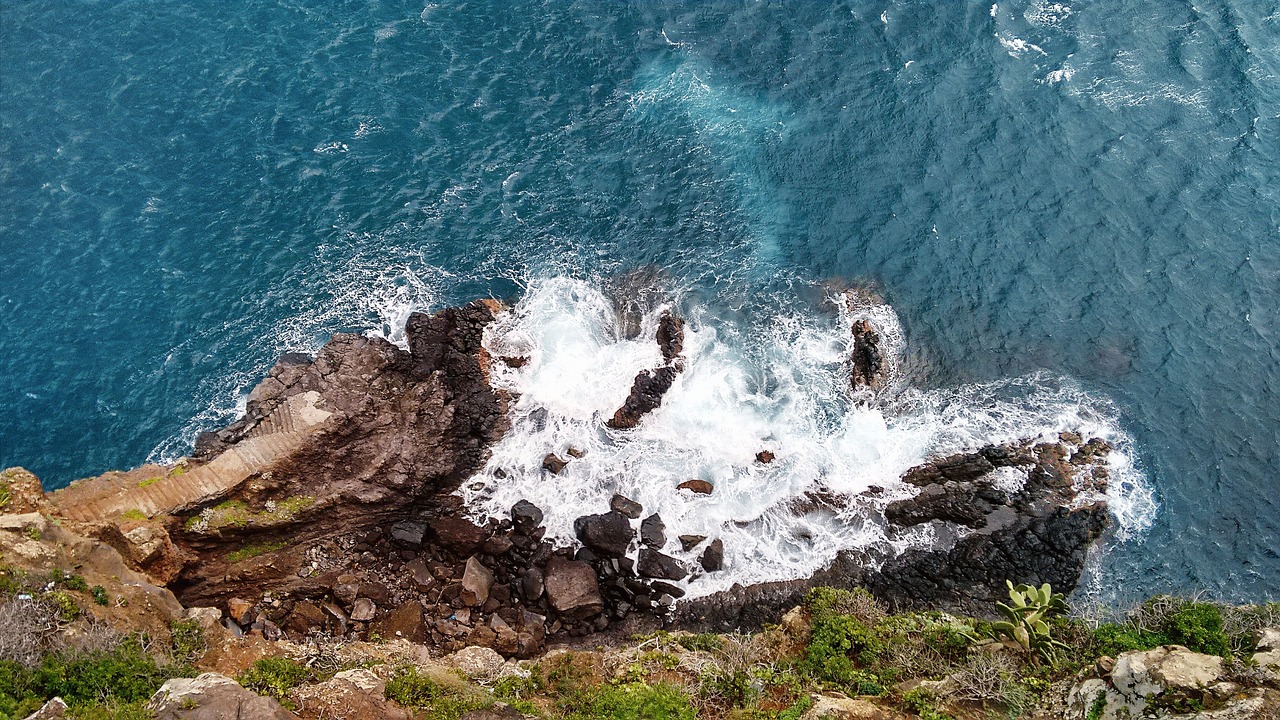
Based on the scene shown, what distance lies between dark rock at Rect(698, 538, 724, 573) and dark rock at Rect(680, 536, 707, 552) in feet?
2.16

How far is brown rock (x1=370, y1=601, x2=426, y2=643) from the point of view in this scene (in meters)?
34.7

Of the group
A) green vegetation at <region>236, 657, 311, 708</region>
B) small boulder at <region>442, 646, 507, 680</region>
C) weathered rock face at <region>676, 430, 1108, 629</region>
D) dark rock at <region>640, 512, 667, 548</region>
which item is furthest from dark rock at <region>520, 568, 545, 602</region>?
green vegetation at <region>236, 657, 311, 708</region>

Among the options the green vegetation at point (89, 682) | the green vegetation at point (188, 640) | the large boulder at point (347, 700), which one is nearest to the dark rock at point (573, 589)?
the large boulder at point (347, 700)

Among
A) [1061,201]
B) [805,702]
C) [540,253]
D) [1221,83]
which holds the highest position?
[1221,83]

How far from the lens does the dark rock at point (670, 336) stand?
4344 centimetres

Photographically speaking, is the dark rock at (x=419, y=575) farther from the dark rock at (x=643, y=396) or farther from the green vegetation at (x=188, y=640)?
the dark rock at (x=643, y=396)

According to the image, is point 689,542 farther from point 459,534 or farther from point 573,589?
point 459,534

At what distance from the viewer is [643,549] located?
3772cm

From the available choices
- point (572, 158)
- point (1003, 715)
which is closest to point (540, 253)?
point (572, 158)

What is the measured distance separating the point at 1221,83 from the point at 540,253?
46590mm

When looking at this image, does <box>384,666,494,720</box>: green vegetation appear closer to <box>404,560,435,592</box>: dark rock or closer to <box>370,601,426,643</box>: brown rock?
<box>370,601,426,643</box>: brown rock

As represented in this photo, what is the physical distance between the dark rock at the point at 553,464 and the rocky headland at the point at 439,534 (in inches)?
6.1

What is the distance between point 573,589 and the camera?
118 ft

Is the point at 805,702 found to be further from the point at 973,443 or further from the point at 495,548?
the point at 973,443
